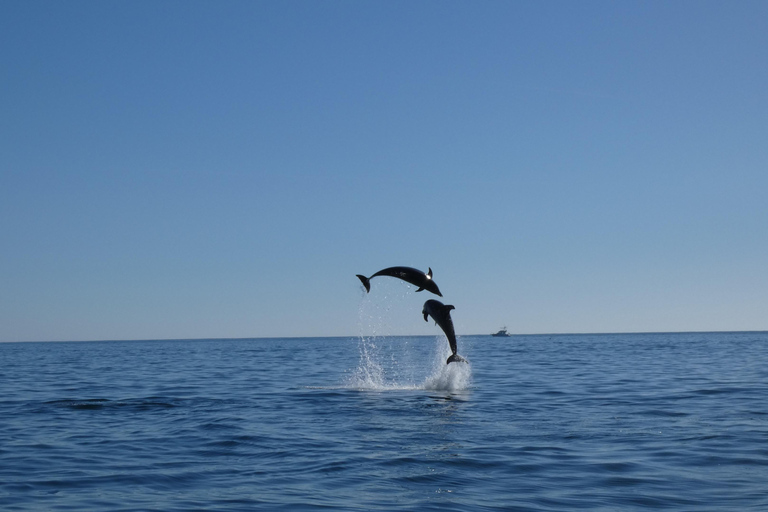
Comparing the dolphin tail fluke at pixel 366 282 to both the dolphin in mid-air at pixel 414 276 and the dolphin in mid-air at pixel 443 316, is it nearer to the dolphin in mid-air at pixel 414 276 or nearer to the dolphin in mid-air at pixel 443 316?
the dolphin in mid-air at pixel 414 276

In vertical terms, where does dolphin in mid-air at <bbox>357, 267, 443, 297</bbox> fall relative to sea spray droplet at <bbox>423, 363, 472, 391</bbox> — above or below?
above

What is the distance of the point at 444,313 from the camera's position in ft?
76.2

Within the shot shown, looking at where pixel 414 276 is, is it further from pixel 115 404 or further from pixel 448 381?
pixel 115 404

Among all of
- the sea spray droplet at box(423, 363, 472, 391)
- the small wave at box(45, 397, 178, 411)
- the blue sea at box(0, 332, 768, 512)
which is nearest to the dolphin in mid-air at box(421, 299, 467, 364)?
the blue sea at box(0, 332, 768, 512)

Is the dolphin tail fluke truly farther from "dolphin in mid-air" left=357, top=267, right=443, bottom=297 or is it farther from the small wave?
the small wave

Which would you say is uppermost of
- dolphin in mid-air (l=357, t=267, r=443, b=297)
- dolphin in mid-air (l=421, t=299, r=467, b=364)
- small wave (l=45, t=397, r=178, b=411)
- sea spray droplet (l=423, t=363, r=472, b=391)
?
dolphin in mid-air (l=357, t=267, r=443, b=297)

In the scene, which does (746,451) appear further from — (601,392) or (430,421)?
(601,392)

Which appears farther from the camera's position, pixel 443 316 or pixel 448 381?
pixel 448 381

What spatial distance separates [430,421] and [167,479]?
8.10 m

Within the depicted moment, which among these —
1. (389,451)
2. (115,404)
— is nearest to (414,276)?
(389,451)

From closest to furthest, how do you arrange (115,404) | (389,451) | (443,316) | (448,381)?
(389,451) → (443,316) → (115,404) → (448,381)

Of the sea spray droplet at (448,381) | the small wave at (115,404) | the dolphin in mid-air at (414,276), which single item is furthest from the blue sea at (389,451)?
the dolphin in mid-air at (414,276)

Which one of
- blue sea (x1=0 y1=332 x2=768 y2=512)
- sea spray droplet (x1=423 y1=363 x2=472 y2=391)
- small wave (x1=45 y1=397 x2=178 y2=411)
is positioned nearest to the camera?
blue sea (x1=0 y1=332 x2=768 y2=512)

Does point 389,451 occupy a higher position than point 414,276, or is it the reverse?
point 414,276
